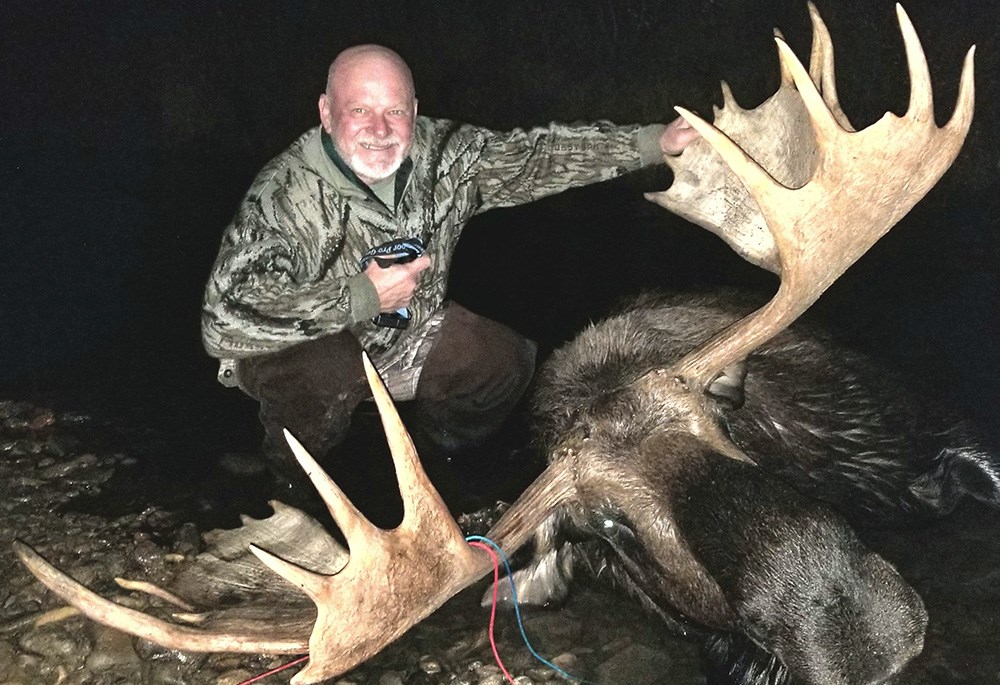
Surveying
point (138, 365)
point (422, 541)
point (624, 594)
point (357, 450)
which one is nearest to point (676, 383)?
point (624, 594)

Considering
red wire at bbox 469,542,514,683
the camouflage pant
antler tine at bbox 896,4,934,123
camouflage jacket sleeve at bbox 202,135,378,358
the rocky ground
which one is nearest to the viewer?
antler tine at bbox 896,4,934,123

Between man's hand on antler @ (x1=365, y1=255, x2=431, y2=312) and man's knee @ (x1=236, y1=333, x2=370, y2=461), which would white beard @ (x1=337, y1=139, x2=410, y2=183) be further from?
man's knee @ (x1=236, y1=333, x2=370, y2=461)

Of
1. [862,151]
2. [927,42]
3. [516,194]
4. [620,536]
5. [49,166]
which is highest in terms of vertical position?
[927,42]

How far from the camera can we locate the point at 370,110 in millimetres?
3230

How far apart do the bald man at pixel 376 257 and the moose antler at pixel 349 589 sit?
0.92 metres

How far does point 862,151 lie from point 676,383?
84 cm

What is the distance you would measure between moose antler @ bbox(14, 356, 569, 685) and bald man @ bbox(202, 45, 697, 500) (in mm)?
923

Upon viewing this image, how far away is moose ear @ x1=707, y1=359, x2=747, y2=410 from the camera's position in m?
2.84

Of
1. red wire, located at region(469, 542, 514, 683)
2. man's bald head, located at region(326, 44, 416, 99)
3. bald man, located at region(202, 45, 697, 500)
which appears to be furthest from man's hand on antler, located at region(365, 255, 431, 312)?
red wire, located at region(469, 542, 514, 683)

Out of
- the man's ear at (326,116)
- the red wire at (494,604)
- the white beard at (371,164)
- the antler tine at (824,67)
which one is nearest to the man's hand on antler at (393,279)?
the white beard at (371,164)

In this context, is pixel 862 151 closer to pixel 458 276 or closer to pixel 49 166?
pixel 458 276

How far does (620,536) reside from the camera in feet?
8.80

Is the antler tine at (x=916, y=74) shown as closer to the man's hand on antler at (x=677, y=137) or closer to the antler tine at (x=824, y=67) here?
the antler tine at (x=824, y=67)

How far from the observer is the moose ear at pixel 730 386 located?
2.84 meters
